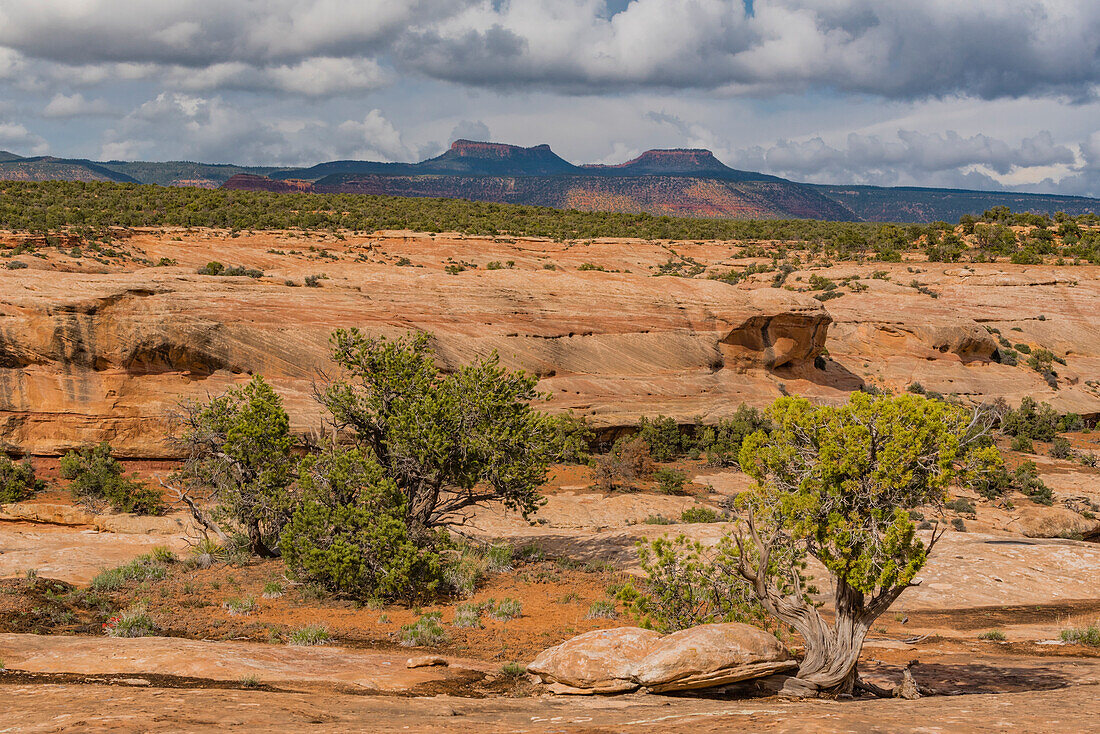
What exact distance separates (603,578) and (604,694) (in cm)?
789

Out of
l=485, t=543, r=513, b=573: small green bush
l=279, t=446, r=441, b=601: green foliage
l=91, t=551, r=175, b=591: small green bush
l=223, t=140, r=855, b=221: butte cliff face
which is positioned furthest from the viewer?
l=223, t=140, r=855, b=221: butte cliff face

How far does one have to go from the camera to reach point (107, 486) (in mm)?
22625

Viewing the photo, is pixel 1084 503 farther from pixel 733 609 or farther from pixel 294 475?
pixel 294 475

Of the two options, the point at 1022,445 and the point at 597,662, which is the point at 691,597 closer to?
the point at 597,662

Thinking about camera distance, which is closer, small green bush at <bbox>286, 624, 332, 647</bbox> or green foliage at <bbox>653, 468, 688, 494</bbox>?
small green bush at <bbox>286, 624, 332, 647</bbox>

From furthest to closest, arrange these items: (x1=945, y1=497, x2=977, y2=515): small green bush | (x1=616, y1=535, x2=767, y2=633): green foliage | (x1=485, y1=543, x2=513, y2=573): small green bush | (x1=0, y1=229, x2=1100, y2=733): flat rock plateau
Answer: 1. (x1=945, y1=497, x2=977, y2=515): small green bush
2. (x1=485, y1=543, x2=513, y2=573): small green bush
3. (x1=616, y1=535, x2=767, y2=633): green foliage
4. (x1=0, y1=229, x2=1100, y2=733): flat rock plateau

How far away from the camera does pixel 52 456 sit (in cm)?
2495

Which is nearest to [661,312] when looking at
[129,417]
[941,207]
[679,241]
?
[129,417]

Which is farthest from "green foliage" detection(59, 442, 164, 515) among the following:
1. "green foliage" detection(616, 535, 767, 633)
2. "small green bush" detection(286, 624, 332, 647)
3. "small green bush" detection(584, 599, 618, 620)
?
"green foliage" detection(616, 535, 767, 633)

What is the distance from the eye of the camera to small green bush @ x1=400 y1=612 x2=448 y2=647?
39.9ft

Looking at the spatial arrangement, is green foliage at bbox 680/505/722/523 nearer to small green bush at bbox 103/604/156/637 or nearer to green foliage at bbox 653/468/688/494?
green foliage at bbox 653/468/688/494

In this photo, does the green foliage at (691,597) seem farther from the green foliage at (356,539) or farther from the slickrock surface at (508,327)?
the slickrock surface at (508,327)

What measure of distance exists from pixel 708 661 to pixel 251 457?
37.7ft

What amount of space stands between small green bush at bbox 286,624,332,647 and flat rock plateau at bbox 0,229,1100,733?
40 centimetres
